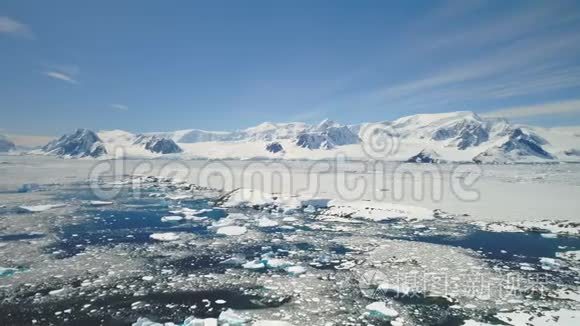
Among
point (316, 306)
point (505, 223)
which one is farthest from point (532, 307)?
point (505, 223)

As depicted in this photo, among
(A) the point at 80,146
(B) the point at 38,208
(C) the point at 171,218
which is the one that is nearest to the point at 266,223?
(C) the point at 171,218

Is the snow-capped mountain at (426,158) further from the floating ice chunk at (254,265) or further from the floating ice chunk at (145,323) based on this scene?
the floating ice chunk at (145,323)

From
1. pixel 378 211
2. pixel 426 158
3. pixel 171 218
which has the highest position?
pixel 426 158

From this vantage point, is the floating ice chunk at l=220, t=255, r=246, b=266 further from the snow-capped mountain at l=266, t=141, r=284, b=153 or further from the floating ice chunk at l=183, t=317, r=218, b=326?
the snow-capped mountain at l=266, t=141, r=284, b=153

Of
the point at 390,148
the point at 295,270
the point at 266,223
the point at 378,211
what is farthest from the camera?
the point at 390,148

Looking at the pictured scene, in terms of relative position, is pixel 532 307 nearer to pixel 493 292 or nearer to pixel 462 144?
pixel 493 292

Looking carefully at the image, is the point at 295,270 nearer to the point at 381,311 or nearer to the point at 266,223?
the point at 381,311

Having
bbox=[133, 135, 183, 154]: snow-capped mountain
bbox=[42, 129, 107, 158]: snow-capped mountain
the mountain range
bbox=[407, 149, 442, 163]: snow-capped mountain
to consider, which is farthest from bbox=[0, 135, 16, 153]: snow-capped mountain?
bbox=[407, 149, 442, 163]: snow-capped mountain
